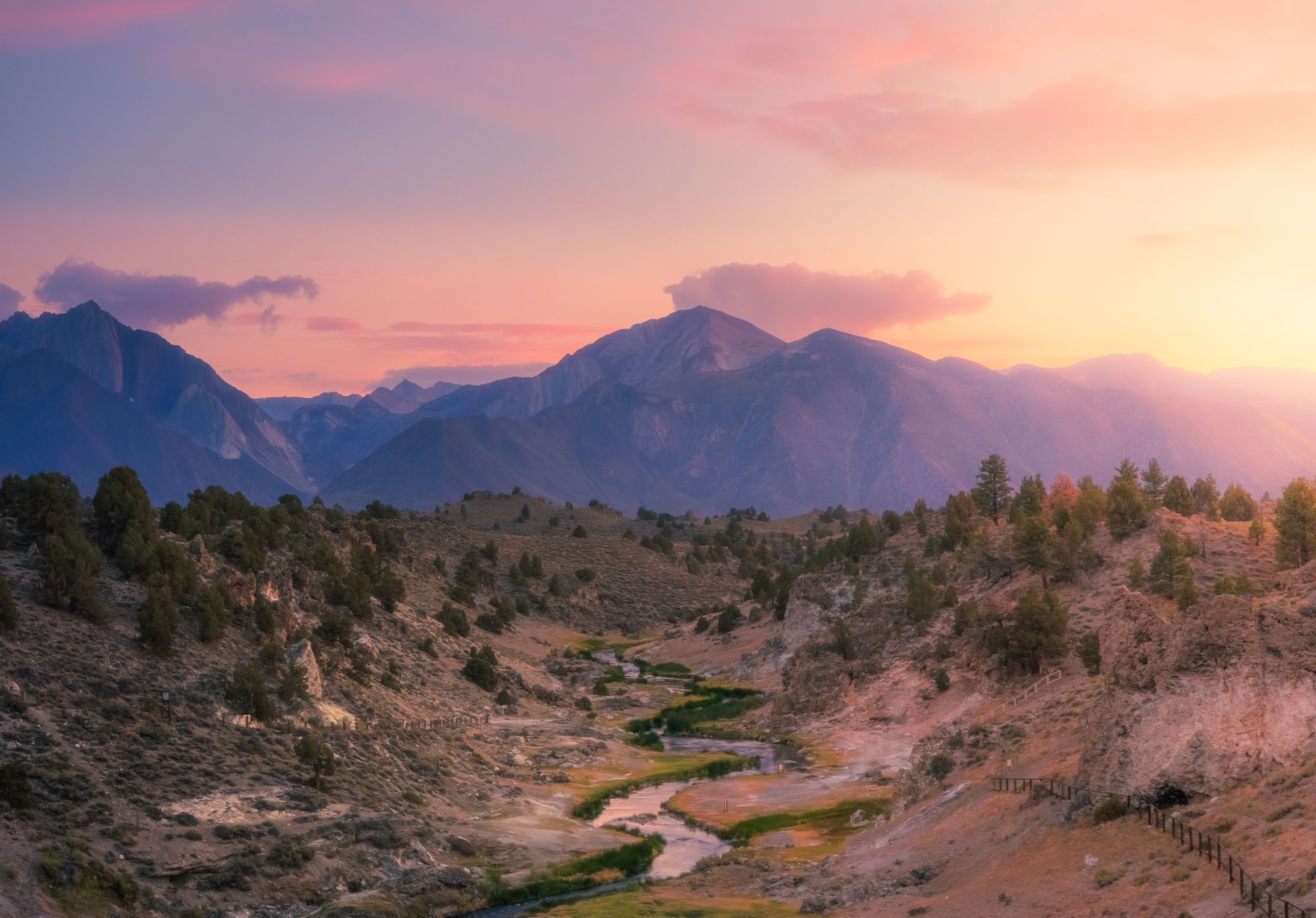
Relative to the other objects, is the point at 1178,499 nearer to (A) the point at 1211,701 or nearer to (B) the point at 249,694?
(A) the point at 1211,701

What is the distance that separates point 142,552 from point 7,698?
18.9 metres

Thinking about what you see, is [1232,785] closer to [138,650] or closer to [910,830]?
[910,830]

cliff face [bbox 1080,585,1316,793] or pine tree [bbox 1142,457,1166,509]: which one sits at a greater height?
pine tree [bbox 1142,457,1166,509]

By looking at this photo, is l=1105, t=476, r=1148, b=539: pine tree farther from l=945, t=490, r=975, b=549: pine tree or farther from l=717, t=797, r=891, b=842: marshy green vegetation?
l=717, t=797, r=891, b=842: marshy green vegetation

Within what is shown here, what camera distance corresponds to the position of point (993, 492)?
445ft

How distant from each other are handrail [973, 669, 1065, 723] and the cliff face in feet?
85.3

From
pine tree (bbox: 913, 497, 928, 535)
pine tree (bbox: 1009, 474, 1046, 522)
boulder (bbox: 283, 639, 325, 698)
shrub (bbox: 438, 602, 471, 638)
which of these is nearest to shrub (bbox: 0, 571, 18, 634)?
boulder (bbox: 283, 639, 325, 698)

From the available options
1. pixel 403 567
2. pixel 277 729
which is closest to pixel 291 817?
pixel 277 729

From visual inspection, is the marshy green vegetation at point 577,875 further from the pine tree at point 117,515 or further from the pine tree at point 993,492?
the pine tree at point 993,492

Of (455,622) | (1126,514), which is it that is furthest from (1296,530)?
(455,622)

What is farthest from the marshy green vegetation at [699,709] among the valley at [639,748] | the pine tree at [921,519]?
the pine tree at [921,519]

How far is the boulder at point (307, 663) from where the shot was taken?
69.2m

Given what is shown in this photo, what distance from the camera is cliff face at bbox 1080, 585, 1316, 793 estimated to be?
38.5 meters

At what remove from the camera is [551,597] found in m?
170
